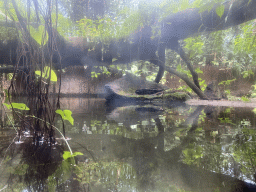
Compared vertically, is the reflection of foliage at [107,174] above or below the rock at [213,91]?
below

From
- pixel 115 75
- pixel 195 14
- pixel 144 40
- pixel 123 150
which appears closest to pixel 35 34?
pixel 123 150

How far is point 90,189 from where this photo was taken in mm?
502

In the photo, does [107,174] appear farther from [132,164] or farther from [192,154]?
[192,154]

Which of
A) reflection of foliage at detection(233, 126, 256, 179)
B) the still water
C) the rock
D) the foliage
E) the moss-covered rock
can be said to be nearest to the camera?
the still water

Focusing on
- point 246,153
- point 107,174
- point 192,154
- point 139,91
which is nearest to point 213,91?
point 139,91

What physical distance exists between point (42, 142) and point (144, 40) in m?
2.78

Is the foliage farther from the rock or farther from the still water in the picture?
the rock

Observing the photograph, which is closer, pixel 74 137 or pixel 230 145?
pixel 230 145

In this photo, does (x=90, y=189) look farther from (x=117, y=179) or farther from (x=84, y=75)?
(x=84, y=75)

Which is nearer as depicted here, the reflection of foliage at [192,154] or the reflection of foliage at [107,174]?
the reflection of foliage at [107,174]

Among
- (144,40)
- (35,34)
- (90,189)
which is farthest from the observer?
(144,40)

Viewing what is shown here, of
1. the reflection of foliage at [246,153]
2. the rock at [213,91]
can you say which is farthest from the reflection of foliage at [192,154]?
the rock at [213,91]

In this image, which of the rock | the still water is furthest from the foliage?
the rock

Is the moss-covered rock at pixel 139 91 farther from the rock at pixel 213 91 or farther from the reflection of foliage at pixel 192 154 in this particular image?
the reflection of foliage at pixel 192 154
